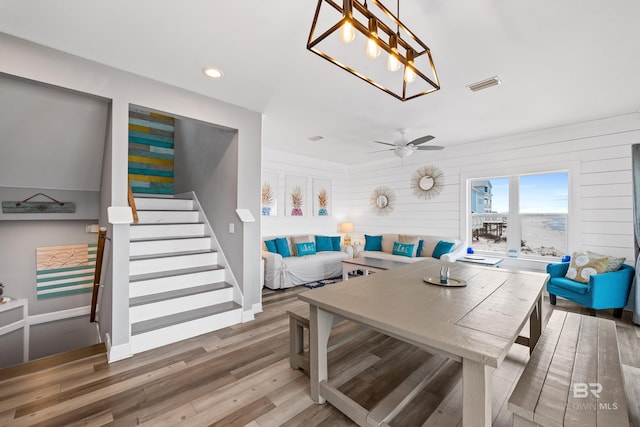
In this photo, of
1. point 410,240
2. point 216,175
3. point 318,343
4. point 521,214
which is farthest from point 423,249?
point 318,343

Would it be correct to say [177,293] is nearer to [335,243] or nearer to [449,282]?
[449,282]

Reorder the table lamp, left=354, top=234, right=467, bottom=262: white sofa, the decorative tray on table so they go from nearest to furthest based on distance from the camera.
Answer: the decorative tray on table, left=354, top=234, right=467, bottom=262: white sofa, the table lamp

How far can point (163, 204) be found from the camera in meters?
4.38

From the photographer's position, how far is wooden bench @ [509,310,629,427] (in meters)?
1.10

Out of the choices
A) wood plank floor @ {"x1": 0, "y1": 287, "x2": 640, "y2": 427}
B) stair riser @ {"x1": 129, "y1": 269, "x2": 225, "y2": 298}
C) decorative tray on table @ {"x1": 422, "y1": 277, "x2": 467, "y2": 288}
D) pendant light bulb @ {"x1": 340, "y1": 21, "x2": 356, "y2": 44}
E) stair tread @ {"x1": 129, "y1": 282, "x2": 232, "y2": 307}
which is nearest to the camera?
pendant light bulb @ {"x1": 340, "y1": 21, "x2": 356, "y2": 44}

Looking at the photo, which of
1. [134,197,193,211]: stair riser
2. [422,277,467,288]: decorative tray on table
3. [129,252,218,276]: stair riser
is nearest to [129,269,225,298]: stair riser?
[129,252,218,276]: stair riser

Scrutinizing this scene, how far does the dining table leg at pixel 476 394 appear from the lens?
114 cm

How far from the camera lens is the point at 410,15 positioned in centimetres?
188

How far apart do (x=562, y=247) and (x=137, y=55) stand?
6.02 metres

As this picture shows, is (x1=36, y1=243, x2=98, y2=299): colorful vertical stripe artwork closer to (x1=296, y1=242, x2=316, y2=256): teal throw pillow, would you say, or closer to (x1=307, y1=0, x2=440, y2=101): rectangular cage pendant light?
(x1=296, y1=242, x2=316, y2=256): teal throw pillow

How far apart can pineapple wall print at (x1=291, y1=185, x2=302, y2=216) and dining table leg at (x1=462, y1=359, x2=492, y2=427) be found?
16.7ft

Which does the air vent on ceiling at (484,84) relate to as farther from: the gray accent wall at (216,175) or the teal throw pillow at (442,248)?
the teal throw pillow at (442,248)

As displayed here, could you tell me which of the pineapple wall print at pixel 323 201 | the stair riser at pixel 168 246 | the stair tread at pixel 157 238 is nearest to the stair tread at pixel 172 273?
the stair riser at pixel 168 246

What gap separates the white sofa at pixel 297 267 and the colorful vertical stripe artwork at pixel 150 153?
2.34m
